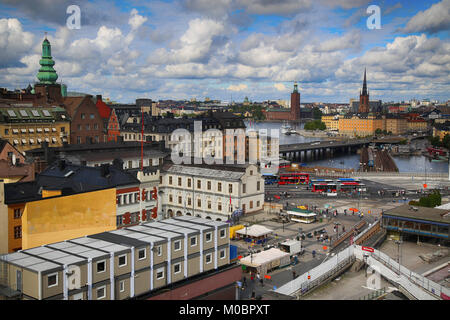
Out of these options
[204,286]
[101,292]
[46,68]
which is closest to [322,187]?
[204,286]

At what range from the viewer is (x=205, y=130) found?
77.4m

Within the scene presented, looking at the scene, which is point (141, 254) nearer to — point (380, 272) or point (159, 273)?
point (159, 273)

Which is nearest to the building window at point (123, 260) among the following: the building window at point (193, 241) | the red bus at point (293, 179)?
the building window at point (193, 241)

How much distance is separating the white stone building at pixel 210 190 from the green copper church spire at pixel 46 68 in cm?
3543

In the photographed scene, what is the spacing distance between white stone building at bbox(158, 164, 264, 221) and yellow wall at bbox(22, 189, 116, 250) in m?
15.2

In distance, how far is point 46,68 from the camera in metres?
73.3

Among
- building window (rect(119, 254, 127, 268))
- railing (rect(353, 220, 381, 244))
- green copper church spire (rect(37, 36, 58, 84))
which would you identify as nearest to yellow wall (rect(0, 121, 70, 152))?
green copper church spire (rect(37, 36, 58, 84))

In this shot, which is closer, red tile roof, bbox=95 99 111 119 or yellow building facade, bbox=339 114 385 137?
red tile roof, bbox=95 99 111 119

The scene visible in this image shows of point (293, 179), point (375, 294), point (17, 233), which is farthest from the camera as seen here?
point (293, 179)

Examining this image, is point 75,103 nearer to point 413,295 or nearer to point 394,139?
point 413,295

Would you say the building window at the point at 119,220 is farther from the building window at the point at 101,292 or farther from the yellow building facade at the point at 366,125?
the yellow building facade at the point at 366,125

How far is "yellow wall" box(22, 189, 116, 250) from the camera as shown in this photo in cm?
2325

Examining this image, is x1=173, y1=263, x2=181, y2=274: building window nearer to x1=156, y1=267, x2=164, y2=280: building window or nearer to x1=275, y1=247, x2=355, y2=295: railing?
x1=156, y1=267, x2=164, y2=280: building window

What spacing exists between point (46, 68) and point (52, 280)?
206 ft
